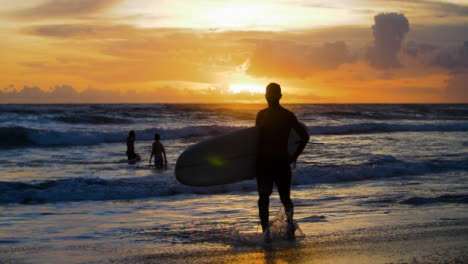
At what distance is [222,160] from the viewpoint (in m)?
6.43

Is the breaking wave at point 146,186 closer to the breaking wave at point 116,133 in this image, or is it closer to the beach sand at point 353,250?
the beach sand at point 353,250

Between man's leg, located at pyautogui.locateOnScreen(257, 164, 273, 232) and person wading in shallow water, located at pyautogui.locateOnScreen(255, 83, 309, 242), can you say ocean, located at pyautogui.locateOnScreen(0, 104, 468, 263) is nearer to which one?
man's leg, located at pyautogui.locateOnScreen(257, 164, 273, 232)

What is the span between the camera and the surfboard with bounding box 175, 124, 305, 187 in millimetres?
6270

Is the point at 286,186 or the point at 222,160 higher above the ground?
the point at 222,160

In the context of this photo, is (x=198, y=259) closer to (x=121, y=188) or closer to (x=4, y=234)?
(x=4, y=234)

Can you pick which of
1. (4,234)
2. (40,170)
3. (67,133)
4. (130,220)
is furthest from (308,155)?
(67,133)

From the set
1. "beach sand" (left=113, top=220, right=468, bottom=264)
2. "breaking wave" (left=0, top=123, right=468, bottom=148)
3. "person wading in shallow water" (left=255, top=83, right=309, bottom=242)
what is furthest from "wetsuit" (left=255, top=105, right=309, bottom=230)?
"breaking wave" (left=0, top=123, right=468, bottom=148)

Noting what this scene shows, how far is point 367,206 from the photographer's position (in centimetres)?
802

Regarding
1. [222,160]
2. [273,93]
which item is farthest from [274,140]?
[222,160]

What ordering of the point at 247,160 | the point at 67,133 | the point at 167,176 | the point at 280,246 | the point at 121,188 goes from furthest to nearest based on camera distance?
1. the point at 67,133
2. the point at 167,176
3. the point at 121,188
4. the point at 247,160
5. the point at 280,246

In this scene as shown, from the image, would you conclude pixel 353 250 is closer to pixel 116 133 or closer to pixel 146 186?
pixel 146 186

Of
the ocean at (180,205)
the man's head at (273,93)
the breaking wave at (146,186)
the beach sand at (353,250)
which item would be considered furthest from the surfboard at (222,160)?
the breaking wave at (146,186)

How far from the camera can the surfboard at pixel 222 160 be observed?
627cm

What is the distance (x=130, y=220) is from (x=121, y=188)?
11.1 ft
